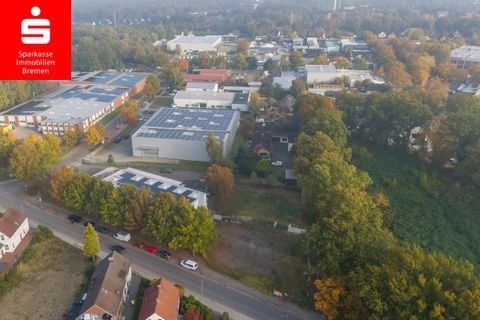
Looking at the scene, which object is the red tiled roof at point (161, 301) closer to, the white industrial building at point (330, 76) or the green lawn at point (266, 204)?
the green lawn at point (266, 204)

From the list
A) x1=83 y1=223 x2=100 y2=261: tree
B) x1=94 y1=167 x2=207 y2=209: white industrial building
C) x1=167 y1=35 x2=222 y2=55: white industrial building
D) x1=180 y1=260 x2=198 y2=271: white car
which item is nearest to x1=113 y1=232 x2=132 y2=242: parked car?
x1=83 y1=223 x2=100 y2=261: tree

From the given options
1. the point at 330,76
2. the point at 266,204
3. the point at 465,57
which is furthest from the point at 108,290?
the point at 465,57

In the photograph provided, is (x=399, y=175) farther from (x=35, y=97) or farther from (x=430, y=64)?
(x=35, y=97)

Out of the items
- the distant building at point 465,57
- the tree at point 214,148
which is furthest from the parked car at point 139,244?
the distant building at point 465,57

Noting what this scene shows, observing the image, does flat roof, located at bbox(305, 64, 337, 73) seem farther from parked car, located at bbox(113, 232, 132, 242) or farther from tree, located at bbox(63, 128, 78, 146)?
parked car, located at bbox(113, 232, 132, 242)

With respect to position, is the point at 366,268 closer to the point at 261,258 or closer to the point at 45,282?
the point at 261,258

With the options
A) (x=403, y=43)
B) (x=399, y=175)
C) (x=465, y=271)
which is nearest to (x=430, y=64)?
(x=403, y=43)
